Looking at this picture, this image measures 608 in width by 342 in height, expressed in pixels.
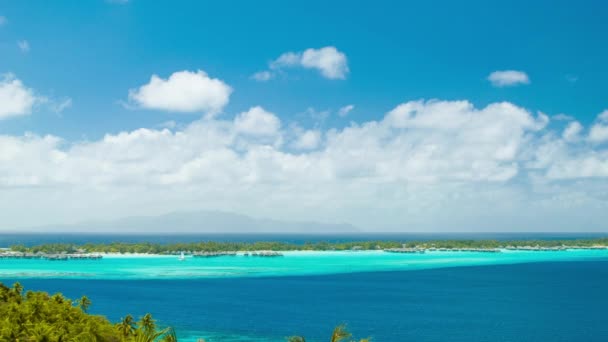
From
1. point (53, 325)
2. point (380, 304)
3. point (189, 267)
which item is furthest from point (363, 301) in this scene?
point (189, 267)

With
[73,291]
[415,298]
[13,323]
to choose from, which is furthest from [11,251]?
[13,323]

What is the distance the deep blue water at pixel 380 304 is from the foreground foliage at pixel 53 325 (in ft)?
66.4

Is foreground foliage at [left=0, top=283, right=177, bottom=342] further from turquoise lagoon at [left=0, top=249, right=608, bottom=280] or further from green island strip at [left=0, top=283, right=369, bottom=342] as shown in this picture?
turquoise lagoon at [left=0, top=249, right=608, bottom=280]

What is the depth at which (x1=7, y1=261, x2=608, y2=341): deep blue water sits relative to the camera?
65562 millimetres

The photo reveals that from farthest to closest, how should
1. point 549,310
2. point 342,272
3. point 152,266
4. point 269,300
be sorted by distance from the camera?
point 152,266
point 342,272
point 269,300
point 549,310

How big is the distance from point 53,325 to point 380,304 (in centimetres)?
5453

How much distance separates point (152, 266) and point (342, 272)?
50188 millimetres

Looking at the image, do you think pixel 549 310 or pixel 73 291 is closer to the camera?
pixel 549 310

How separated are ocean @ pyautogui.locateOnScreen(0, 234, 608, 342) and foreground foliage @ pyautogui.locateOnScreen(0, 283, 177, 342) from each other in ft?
53.6

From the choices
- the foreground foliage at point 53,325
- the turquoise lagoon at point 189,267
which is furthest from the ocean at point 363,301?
the foreground foliage at point 53,325

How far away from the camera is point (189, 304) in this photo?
271ft

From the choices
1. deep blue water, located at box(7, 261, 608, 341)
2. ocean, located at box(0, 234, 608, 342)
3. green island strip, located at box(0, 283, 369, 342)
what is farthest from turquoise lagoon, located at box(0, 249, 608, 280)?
green island strip, located at box(0, 283, 369, 342)

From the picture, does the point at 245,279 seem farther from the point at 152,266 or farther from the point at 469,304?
the point at 469,304

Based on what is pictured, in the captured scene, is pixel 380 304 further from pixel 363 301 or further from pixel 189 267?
pixel 189 267
